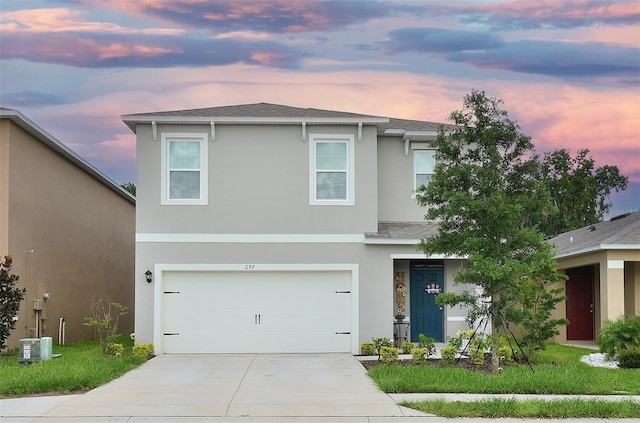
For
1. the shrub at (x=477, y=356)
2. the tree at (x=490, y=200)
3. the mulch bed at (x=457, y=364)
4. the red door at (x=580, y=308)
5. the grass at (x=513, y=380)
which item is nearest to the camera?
the grass at (x=513, y=380)

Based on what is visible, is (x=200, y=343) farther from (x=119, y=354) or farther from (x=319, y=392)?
(x=319, y=392)

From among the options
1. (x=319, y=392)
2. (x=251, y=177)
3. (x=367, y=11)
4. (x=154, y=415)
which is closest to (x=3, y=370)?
(x=154, y=415)

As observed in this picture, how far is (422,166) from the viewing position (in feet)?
65.5

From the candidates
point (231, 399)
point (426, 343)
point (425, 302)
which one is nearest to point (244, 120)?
point (425, 302)

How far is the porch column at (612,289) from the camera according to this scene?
59.2 ft

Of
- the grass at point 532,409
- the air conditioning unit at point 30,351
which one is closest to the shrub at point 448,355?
the grass at point 532,409

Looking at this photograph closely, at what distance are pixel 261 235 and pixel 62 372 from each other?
6668mm

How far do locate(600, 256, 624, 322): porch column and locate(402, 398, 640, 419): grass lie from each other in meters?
7.64

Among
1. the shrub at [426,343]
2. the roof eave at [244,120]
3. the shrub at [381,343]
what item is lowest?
the shrub at [381,343]

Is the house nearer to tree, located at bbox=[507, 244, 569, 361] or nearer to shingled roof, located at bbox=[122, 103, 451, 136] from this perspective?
shingled roof, located at bbox=[122, 103, 451, 136]

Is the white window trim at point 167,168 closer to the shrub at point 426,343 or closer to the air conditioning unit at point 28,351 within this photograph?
the air conditioning unit at point 28,351

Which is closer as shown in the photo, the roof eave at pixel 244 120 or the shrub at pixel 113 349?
the shrub at pixel 113 349

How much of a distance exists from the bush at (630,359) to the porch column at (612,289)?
2753 millimetres

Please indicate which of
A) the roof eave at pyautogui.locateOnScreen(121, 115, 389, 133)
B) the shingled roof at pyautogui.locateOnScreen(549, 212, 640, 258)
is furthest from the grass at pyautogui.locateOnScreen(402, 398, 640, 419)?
the roof eave at pyautogui.locateOnScreen(121, 115, 389, 133)
